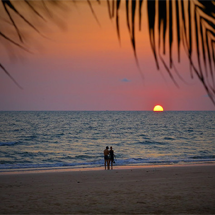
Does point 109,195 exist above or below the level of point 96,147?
above

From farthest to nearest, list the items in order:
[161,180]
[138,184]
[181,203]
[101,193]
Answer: [161,180] < [138,184] < [101,193] < [181,203]

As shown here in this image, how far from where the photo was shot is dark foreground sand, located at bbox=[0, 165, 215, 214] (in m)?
8.59

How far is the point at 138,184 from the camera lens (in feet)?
42.0

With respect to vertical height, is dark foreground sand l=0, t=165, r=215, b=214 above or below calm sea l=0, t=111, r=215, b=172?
above

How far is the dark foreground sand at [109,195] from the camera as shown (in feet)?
28.2

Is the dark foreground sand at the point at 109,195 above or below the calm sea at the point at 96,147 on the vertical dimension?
above

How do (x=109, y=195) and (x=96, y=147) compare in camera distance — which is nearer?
(x=109, y=195)

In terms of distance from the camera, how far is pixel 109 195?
1059 centimetres

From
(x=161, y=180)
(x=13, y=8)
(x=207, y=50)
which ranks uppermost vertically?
(x=13, y=8)

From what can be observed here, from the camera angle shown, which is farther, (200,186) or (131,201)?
(200,186)

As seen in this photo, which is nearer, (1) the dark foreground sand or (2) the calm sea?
(1) the dark foreground sand

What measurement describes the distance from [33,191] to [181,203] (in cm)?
522

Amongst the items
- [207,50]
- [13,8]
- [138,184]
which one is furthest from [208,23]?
[138,184]

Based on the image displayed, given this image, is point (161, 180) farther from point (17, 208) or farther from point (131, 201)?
point (17, 208)
